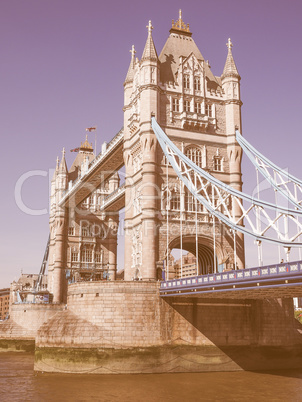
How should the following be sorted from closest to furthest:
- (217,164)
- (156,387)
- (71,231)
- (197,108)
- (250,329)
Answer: (156,387)
(250,329)
(217,164)
(197,108)
(71,231)

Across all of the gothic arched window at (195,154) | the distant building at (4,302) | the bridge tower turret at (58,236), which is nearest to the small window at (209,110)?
the gothic arched window at (195,154)

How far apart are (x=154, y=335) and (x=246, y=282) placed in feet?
31.0

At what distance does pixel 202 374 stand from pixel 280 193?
43.8 feet

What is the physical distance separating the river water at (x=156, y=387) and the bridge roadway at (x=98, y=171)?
25.0 metres

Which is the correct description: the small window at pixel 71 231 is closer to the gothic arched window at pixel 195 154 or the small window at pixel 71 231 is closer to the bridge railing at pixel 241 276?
the gothic arched window at pixel 195 154

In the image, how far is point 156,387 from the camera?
89.2 ft

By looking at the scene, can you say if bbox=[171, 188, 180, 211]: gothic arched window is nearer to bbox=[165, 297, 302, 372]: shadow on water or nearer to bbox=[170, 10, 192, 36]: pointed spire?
bbox=[165, 297, 302, 372]: shadow on water

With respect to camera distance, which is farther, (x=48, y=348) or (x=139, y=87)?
(x=139, y=87)

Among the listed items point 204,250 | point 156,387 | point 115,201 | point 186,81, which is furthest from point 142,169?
point 115,201

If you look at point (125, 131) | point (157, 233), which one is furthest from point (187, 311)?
point (125, 131)

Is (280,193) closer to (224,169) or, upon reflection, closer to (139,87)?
(224,169)

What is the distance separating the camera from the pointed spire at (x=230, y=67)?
4444 centimetres

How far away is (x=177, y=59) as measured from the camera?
4500 cm

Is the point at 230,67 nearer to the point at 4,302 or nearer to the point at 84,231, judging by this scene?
the point at 84,231
